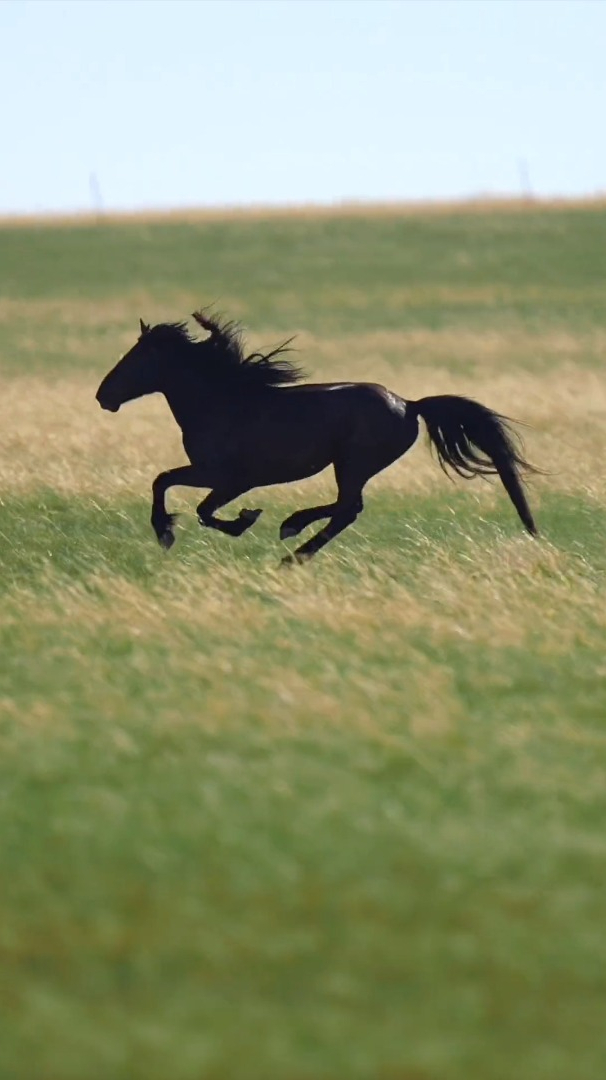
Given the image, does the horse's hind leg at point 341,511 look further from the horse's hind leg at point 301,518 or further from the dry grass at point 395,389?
the dry grass at point 395,389

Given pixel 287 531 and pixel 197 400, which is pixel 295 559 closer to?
pixel 287 531

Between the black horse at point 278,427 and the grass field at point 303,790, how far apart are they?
52cm

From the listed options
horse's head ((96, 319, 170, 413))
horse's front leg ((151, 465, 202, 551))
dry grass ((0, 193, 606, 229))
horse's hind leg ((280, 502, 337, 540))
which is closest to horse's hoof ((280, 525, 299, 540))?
horse's hind leg ((280, 502, 337, 540))

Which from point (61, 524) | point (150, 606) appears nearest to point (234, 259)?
point (61, 524)

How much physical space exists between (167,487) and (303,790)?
504 cm

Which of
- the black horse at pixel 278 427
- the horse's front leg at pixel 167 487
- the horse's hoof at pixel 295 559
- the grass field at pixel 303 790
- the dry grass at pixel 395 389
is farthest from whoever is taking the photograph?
the dry grass at pixel 395 389

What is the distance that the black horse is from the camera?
11.2 meters

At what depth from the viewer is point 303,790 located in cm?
659

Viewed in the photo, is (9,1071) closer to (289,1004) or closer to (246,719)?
(289,1004)

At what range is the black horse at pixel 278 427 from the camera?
36.7 feet

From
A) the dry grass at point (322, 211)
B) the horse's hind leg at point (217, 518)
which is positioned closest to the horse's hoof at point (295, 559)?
the horse's hind leg at point (217, 518)

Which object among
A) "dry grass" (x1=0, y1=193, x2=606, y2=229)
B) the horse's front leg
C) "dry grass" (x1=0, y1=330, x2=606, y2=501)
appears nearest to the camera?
the horse's front leg

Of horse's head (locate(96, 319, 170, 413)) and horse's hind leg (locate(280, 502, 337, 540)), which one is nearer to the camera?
horse's hind leg (locate(280, 502, 337, 540))

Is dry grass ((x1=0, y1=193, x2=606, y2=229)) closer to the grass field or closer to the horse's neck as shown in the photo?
the grass field
